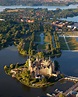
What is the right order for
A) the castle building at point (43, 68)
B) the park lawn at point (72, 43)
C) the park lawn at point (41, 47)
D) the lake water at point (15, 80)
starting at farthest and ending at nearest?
the park lawn at point (72, 43) < the park lawn at point (41, 47) < the castle building at point (43, 68) < the lake water at point (15, 80)

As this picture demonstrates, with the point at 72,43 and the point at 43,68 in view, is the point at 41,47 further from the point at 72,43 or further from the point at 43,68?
the point at 43,68

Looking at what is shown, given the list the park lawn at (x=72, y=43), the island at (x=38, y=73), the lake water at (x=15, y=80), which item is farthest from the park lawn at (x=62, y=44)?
the island at (x=38, y=73)

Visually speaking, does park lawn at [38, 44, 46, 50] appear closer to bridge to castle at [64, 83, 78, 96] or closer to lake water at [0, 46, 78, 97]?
lake water at [0, 46, 78, 97]

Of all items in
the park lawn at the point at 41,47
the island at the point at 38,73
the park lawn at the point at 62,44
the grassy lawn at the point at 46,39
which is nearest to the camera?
the island at the point at 38,73

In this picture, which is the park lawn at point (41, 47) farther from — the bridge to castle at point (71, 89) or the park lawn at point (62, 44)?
the bridge to castle at point (71, 89)

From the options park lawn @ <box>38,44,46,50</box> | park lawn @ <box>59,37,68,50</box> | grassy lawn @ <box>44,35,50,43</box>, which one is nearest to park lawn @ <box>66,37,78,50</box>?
park lawn @ <box>59,37,68,50</box>

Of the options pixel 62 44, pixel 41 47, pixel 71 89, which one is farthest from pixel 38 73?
pixel 62 44
